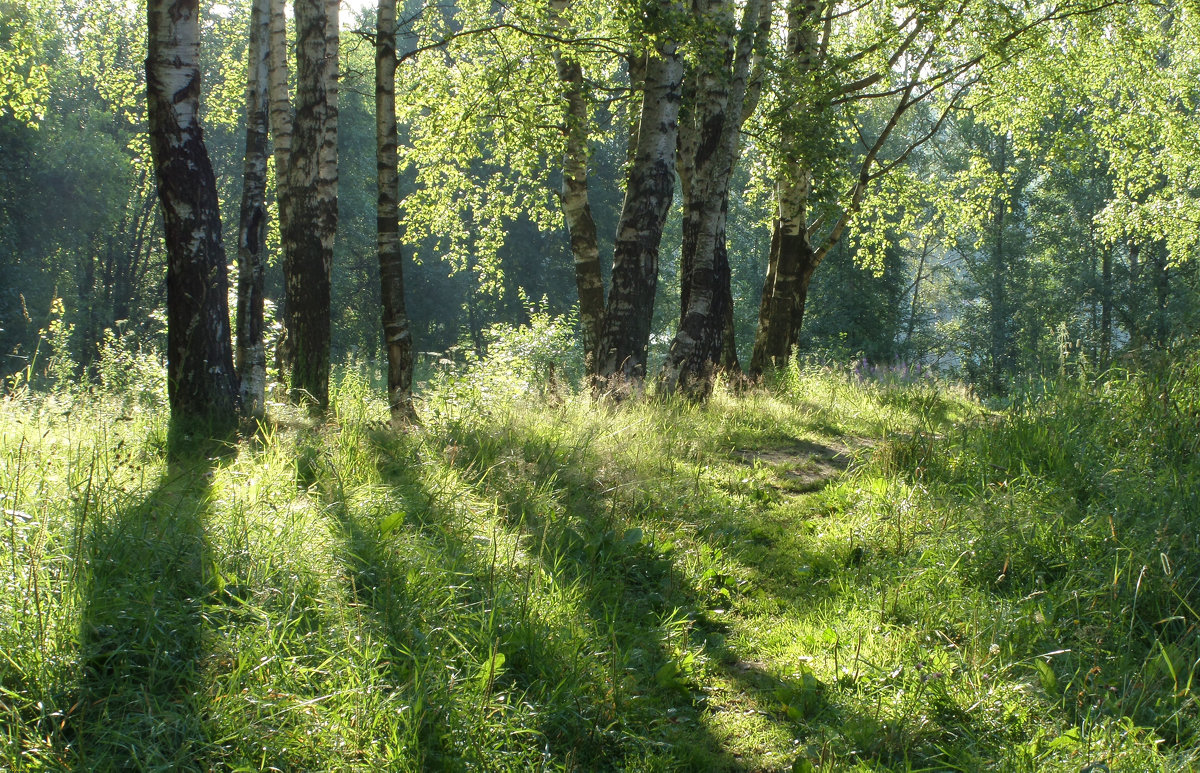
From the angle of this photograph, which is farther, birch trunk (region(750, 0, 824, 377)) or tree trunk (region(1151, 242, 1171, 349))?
tree trunk (region(1151, 242, 1171, 349))

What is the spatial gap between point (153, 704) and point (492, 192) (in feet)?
38.5

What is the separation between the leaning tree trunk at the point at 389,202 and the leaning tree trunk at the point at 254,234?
1.15 meters

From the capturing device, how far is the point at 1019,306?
37406mm

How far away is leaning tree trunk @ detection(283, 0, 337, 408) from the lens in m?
7.87

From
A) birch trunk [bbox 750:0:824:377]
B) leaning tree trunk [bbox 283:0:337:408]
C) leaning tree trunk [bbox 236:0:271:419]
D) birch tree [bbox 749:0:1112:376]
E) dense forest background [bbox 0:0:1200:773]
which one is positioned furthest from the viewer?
birch trunk [bbox 750:0:824:377]

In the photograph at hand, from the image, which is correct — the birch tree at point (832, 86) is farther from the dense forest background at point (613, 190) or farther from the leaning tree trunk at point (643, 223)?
the leaning tree trunk at point (643, 223)

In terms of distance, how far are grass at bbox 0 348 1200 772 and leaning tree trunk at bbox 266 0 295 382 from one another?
10.8 ft

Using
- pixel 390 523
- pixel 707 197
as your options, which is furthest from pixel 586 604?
pixel 707 197

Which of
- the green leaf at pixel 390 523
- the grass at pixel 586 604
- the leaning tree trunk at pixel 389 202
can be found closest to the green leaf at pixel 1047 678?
the grass at pixel 586 604

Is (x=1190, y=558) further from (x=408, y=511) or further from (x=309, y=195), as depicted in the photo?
(x=309, y=195)

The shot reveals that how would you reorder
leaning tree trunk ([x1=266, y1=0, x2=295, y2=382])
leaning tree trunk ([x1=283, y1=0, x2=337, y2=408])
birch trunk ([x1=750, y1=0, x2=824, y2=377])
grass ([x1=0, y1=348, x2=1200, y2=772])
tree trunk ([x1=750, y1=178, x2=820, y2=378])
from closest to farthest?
grass ([x1=0, y1=348, x2=1200, y2=772]), leaning tree trunk ([x1=283, y1=0, x2=337, y2=408]), leaning tree trunk ([x1=266, y1=0, x2=295, y2=382]), birch trunk ([x1=750, y1=0, x2=824, y2=377]), tree trunk ([x1=750, y1=178, x2=820, y2=378])

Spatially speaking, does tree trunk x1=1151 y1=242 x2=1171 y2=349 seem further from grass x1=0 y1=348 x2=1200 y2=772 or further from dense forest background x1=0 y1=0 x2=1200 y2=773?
grass x1=0 y1=348 x2=1200 y2=772

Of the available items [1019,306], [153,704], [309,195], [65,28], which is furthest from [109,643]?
[1019,306]

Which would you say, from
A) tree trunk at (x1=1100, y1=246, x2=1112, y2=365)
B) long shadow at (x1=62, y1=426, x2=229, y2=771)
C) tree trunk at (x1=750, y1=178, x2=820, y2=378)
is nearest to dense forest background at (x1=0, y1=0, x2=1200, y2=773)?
long shadow at (x1=62, y1=426, x2=229, y2=771)
